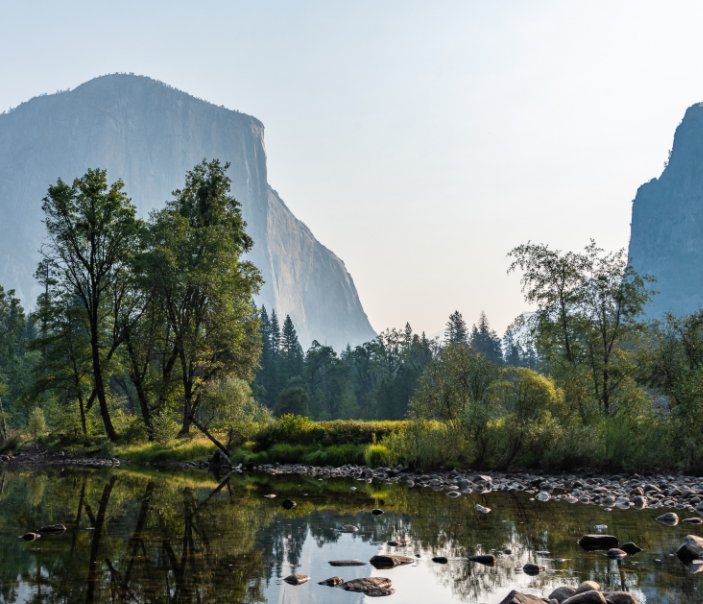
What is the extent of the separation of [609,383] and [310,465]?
42.8 ft

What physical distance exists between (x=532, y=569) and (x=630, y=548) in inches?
85.6

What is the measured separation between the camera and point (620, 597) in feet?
24.5

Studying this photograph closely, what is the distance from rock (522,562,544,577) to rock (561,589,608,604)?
171 cm

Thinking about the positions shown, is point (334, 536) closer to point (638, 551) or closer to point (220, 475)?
point (638, 551)

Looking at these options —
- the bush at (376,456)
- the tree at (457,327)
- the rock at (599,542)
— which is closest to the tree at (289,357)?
the tree at (457,327)

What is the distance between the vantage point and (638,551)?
10.2m

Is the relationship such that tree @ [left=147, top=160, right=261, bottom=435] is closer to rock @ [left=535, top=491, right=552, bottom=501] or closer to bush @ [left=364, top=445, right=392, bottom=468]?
bush @ [left=364, top=445, right=392, bottom=468]

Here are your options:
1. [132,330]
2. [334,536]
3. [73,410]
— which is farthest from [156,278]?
[334,536]

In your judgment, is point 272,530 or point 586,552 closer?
point 586,552

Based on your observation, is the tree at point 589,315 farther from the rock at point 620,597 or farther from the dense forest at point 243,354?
the rock at point 620,597

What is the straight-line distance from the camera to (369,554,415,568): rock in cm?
973

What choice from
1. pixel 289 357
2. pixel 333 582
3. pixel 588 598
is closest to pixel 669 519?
pixel 588 598

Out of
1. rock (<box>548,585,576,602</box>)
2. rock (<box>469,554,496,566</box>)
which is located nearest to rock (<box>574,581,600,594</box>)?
rock (<box>548,585,576,602</box>)

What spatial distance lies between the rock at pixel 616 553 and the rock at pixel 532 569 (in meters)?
1.38
